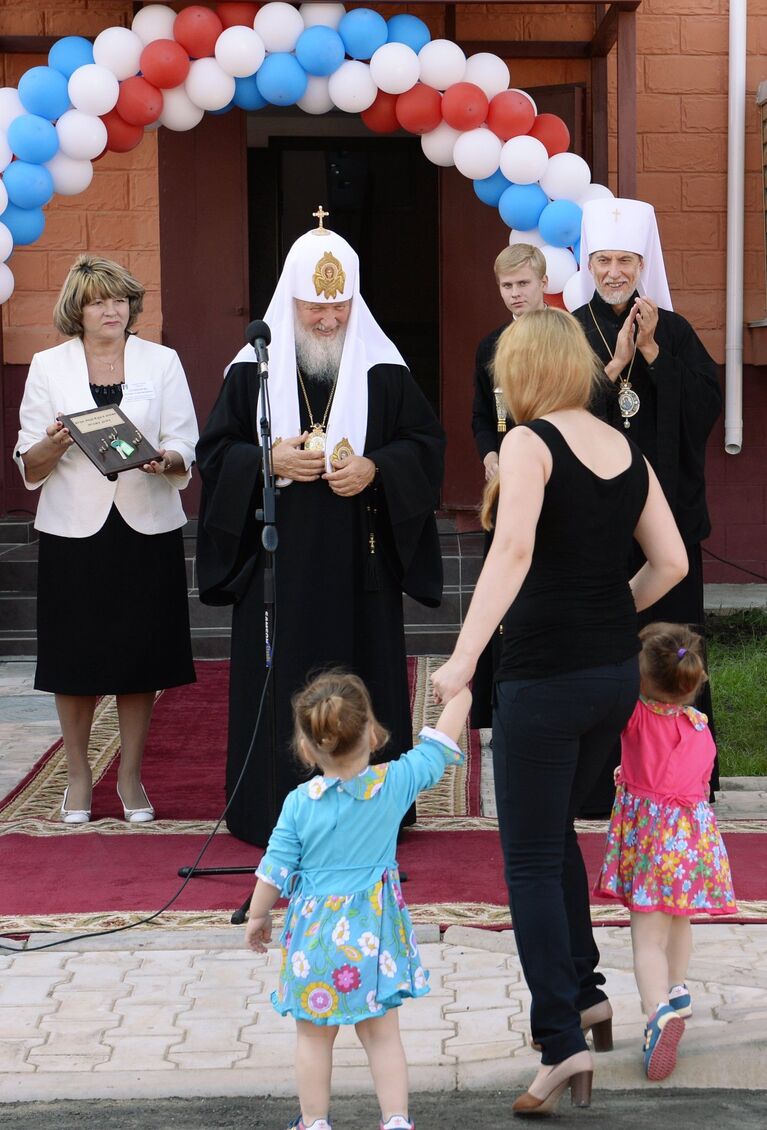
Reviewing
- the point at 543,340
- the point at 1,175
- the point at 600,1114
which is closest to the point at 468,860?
the point at 600,1114

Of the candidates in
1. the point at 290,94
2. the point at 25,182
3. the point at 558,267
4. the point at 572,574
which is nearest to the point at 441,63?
the point at 290,94

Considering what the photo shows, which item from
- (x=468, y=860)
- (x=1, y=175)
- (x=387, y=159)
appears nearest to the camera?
(x=468, y=860)

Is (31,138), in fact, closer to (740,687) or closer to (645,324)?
(645,324)

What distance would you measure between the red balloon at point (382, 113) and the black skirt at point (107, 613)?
3.22 m

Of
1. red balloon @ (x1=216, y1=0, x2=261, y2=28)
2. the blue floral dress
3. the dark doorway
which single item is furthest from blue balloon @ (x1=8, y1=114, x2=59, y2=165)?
the dark doorway

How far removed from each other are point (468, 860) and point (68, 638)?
5.51 ft

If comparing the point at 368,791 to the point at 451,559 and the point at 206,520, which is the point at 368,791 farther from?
the point at 451,559

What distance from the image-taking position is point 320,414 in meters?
5.44

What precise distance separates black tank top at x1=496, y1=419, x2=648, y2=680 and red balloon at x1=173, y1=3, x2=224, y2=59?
5.18m

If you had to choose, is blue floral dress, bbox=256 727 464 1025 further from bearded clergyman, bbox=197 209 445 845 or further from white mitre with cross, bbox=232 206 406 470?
white mitre with cross, bbox=232 206 406 470

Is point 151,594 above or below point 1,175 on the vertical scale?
below

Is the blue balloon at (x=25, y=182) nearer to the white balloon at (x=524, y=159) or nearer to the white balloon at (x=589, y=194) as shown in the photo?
the white balloon at (x=524, y=159)

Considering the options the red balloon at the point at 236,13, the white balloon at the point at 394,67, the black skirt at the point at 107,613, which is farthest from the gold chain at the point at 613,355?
the red balloon at the point at 236,13

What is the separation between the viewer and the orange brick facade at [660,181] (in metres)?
9.95
